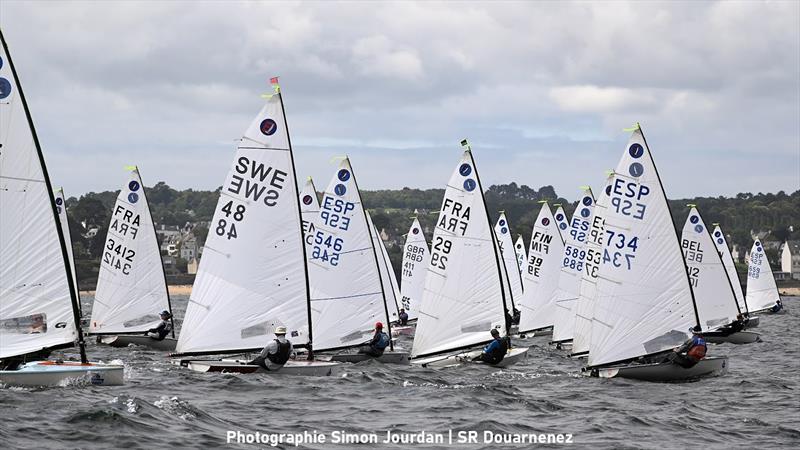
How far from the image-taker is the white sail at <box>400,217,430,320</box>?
53406 mm

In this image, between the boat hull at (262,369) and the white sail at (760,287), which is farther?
the white sail at (760,287)

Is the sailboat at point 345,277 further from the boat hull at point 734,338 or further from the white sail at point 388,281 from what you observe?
the boat hull at point 734,338

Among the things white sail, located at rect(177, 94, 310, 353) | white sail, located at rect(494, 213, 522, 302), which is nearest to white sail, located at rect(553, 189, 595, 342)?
white sail, located at rect(494, 213, 522, 302)

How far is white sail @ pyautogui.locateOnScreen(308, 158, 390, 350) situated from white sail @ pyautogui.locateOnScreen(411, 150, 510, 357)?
2.00 m

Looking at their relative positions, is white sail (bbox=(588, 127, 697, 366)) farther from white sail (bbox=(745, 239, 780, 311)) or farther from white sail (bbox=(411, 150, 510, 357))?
white sail (bbox=(745, 239, 780, 311))

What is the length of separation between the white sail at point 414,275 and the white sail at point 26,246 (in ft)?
109

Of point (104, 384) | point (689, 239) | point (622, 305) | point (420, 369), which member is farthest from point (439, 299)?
point (689, 239)

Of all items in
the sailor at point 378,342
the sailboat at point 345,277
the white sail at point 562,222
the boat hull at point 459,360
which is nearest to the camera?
the boat hull at point 459,360

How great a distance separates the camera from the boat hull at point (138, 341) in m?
34.8

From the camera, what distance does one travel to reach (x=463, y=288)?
29047 mm

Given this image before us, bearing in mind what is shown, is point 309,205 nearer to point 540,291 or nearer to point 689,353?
point 540,291

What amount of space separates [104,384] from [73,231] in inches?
4874

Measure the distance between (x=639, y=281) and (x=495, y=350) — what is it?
4.01m

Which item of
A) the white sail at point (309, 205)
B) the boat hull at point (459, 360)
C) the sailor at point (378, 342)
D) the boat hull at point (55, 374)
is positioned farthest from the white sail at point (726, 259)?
the boat hull at point (55, 374)
